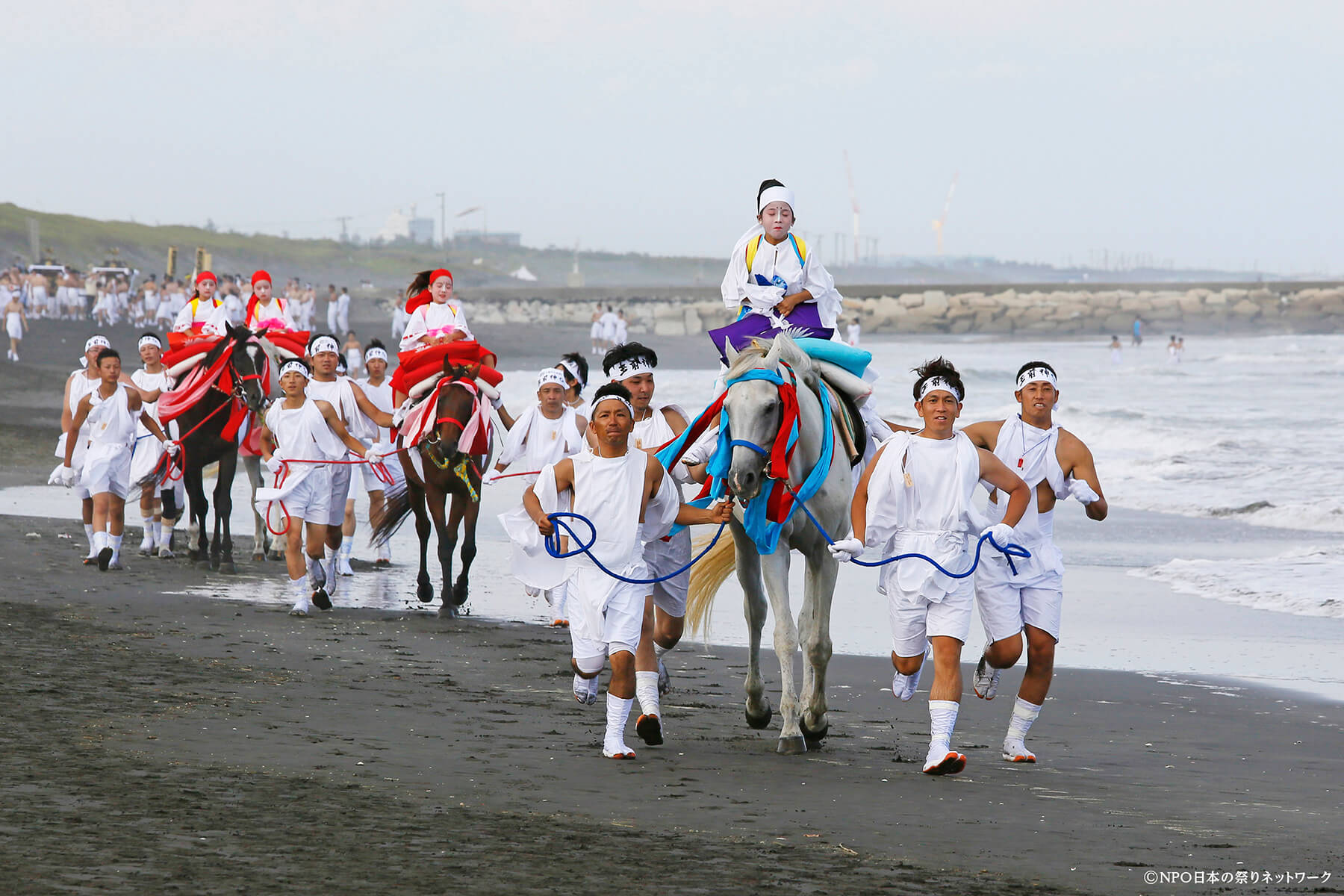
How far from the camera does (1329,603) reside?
12.9 metres

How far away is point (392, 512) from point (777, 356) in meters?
6.72

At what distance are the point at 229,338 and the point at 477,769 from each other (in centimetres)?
816

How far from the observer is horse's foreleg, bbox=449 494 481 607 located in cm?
1190

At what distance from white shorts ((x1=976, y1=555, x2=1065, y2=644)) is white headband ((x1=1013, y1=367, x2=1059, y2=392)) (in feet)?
2.91

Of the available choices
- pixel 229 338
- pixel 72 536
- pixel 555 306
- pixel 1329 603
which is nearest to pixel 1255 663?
pixel 1329 603

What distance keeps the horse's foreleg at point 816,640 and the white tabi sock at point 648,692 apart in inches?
29.6

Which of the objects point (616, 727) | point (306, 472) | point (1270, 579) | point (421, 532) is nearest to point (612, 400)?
point (616, 727)

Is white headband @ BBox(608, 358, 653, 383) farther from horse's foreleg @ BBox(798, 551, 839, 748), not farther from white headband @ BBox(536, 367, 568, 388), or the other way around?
white headband @ BBox(536, 367, 568, 388)

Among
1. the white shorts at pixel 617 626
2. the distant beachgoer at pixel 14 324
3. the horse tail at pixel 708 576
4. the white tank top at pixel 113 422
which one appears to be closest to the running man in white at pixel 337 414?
the white tank top at pixel 113 422

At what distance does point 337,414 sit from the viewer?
1188 cm

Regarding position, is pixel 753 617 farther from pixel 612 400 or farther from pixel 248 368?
pixel 248 368

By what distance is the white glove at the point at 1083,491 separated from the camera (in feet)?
24.0

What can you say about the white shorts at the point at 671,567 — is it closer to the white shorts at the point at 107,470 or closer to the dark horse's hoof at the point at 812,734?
the dark horse's hoof at the point at 812,734

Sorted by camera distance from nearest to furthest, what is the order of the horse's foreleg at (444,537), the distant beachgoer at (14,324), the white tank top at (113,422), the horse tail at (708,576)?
the horse tail at (708,576)
the horse's foreleg at (444,537)
the white tank top at (113,422)
the distant beachgoer at (14,324)
